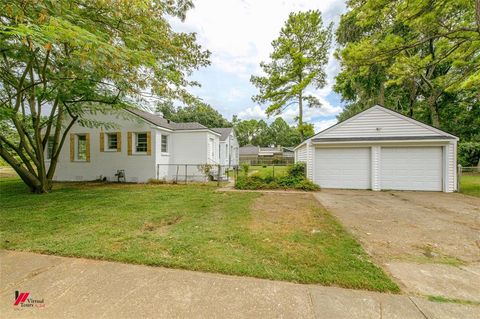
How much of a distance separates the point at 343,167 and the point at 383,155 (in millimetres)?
1861

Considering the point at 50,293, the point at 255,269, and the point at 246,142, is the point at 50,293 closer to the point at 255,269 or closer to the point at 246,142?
the point at 255,269

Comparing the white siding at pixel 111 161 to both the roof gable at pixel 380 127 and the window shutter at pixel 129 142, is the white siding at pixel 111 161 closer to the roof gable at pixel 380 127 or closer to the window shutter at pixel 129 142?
the window shutter at pixel 129 142

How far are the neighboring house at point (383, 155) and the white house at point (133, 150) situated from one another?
6.03 m

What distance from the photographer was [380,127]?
10047mm

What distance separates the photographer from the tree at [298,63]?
16703mm

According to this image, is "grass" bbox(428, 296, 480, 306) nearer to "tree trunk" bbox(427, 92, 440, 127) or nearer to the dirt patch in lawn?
the dirt patch in lawn

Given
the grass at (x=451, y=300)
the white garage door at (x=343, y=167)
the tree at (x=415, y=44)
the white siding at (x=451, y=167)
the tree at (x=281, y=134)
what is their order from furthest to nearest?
the tree at (x=281, y=134) < the white garage door at (x=343, y=167) < the white siding at (x=451, y=167) < the tree at (x=415, y=44) < the grass at (x=451, y=300)

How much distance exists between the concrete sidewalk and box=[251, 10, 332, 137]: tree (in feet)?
53.6

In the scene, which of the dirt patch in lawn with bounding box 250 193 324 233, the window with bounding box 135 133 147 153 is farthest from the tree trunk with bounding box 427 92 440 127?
the window with bounding box 135 133 147 153

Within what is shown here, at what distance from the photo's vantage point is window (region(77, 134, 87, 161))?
12938 millimetres

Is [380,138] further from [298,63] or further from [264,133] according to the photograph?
[264,133]

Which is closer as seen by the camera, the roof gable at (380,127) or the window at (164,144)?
the roof gable at (380,127)

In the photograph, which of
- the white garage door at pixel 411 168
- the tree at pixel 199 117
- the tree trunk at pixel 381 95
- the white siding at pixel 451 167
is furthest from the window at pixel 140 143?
the tree at pixel 199 117

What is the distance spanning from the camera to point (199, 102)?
26.6ft
